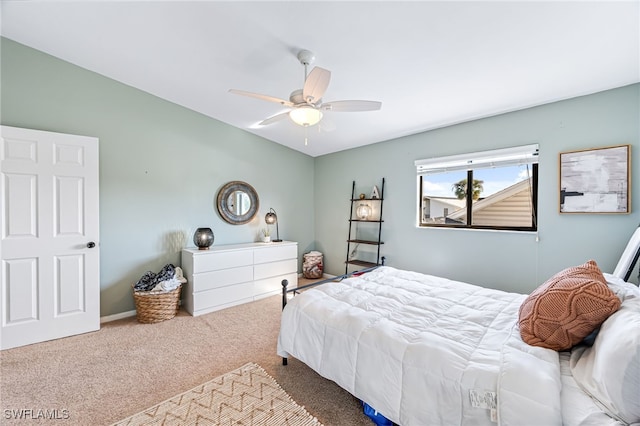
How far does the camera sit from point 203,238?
344 centimetres

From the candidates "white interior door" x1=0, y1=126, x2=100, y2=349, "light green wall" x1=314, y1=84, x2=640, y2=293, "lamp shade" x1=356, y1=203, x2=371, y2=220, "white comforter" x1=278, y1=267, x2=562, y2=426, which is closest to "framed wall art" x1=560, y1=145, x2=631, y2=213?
"light green wall" x1=314, y1=84, x2=640, y2=293

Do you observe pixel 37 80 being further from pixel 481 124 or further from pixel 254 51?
pixel 481 124

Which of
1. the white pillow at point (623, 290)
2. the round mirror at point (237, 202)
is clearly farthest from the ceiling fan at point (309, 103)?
the round mirror at point (237, 202)

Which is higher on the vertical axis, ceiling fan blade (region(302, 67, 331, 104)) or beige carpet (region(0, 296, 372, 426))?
ceiling fan blade (region(302, 67, 331, 104))

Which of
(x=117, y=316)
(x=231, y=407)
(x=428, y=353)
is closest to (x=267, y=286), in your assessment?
(x=117, y=316)

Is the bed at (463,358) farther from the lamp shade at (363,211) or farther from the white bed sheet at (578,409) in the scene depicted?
the lamp shade at (363,211)

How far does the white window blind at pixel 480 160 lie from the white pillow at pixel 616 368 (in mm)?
2114

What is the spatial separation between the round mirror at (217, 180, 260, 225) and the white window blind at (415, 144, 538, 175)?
103 inches

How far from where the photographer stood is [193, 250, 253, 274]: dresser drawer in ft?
10.7

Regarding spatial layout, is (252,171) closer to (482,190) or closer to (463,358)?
(482,190)

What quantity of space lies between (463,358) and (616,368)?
513 millimetres

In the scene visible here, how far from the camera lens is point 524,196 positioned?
2938 millimetres

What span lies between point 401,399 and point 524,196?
8.97 feet

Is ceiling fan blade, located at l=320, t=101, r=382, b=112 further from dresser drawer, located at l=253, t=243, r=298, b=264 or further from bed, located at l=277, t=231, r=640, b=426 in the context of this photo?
dresser drawer, located at l=253, t=243, r=298, b=264
